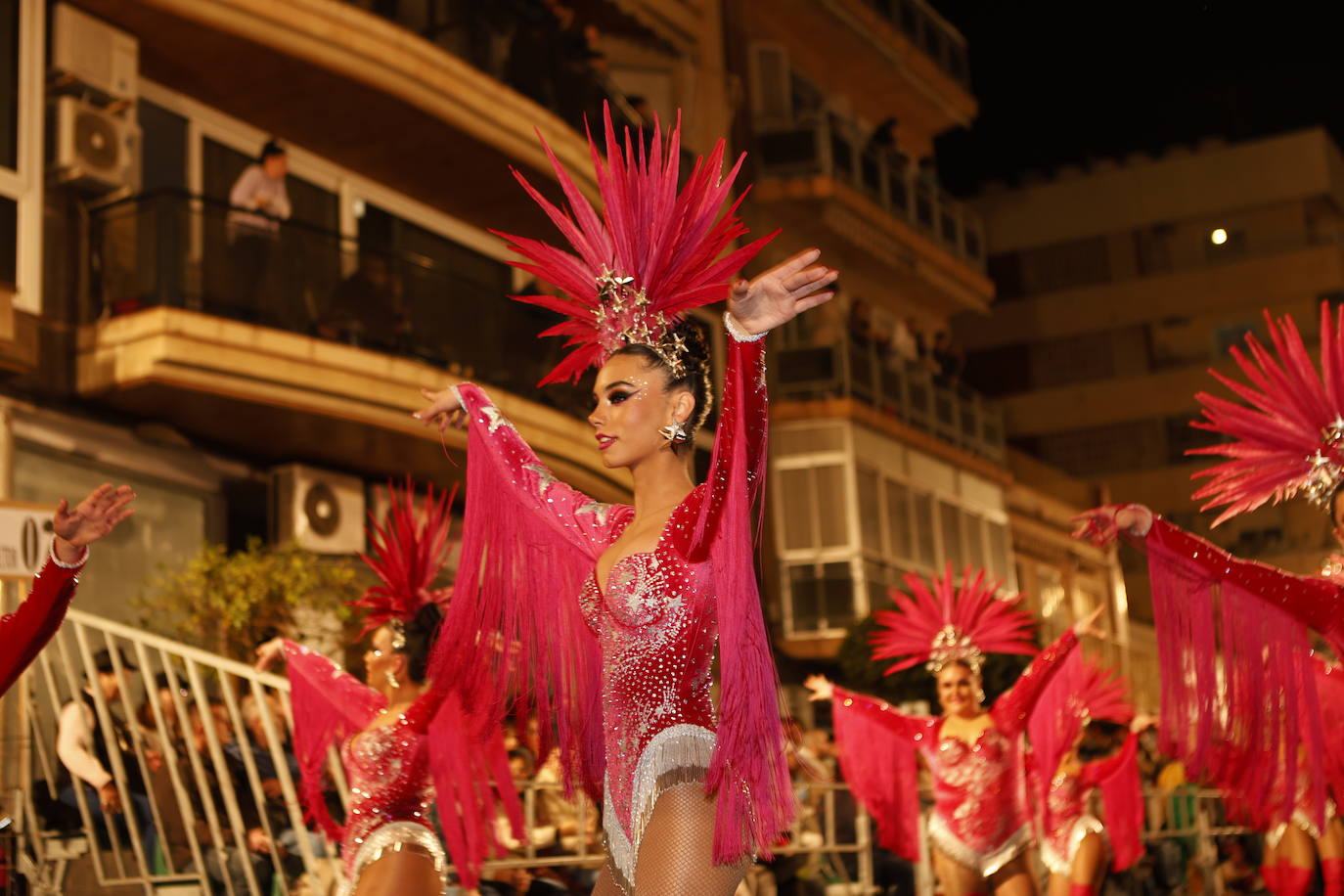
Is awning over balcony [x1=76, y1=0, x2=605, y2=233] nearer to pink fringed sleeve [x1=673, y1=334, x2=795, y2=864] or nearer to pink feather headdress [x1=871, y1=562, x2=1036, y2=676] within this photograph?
pink feather headdress [x1=871, y1=562, x2=1036, y2=676]

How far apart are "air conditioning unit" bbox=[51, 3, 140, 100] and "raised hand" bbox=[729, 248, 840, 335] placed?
8987 millimetres

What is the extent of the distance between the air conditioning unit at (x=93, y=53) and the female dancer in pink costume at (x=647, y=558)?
763 centimetres

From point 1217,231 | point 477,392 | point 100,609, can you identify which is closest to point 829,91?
point 1217,231

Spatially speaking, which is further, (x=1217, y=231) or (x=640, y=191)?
(x=1217, y=231)

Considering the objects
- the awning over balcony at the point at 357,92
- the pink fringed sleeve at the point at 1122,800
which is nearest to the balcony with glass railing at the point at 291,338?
the awning over balcony at the point at 357,92

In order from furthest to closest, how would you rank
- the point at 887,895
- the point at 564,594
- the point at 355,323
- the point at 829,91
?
the point at 829,91
the point at 355,323
the point at 887,895
the point at 564,594

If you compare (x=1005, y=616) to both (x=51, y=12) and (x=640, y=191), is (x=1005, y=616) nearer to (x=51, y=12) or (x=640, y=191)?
(x=640, y=191)

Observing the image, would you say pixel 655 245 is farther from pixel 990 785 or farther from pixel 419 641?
pixel 990 785

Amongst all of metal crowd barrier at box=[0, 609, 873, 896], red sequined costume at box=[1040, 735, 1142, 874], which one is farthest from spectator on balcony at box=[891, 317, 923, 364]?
metal crowd barrier at box=[0, 609, 873, 896]

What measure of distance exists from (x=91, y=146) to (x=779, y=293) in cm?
900

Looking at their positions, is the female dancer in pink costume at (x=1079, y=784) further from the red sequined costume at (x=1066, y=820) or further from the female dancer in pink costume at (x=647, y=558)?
the female dancer in pink costume at (x=647, y=558)

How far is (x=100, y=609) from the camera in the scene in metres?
11.6

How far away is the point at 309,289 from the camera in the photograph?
41.3ft

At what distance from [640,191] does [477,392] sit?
40.4 inches
